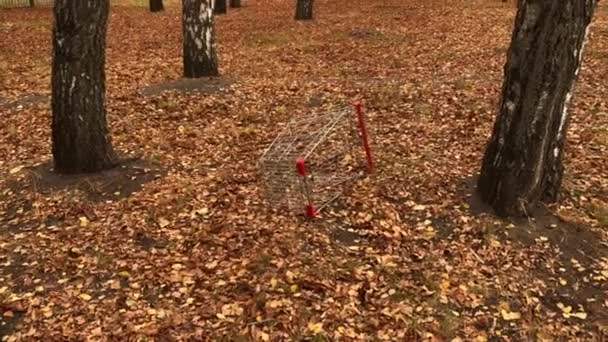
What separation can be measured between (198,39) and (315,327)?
712 cm

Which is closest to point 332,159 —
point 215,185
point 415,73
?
point 215,185

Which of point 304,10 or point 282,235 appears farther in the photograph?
point 304,10

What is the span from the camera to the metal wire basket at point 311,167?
580 cm

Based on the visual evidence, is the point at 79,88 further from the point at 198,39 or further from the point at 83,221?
the point at 198,39

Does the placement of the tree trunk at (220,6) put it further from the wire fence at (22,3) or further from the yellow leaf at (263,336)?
the yellow leaf at (263,336)

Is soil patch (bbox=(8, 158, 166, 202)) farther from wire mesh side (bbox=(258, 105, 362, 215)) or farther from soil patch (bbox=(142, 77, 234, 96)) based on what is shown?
soil patch (bbox=(142, 77, 234, 96))

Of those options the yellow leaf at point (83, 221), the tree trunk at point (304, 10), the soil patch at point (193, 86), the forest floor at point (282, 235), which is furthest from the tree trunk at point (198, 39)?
the tree trunk at point (304, 10)

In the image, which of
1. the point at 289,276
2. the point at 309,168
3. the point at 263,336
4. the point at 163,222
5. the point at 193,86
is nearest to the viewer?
the point at 263,336

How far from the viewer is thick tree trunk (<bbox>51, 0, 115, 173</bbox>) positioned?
5789 mm

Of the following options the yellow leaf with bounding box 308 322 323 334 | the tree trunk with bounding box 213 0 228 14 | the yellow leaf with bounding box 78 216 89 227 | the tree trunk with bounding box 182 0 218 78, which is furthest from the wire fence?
the yellow leaf with bounding box 308 322 323 334

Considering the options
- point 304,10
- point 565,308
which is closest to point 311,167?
point 565,308

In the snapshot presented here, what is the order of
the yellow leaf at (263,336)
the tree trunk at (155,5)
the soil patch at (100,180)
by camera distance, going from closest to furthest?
1. the yellow leaf at (263,336)
2. the soil patch at (100,180)
3. the tree trunk at (155,5)

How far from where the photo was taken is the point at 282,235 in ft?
17.5

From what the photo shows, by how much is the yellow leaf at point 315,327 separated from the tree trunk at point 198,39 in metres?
6.99
